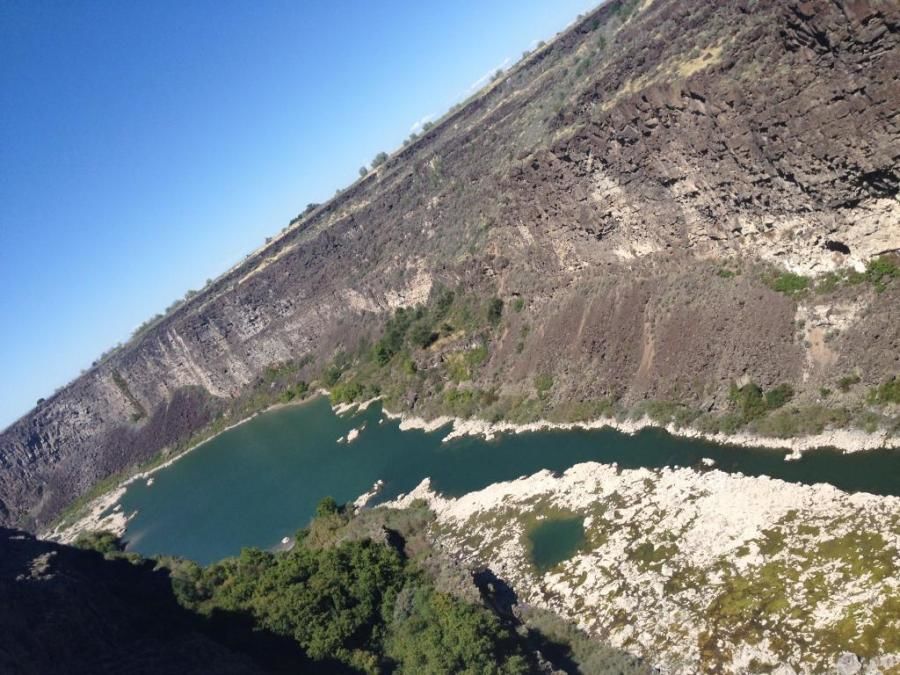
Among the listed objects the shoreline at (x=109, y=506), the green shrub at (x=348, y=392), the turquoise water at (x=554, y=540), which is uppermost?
the shoreline at (x=109, y=506)

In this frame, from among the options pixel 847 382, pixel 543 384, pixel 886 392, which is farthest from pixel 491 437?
pixel 886 392

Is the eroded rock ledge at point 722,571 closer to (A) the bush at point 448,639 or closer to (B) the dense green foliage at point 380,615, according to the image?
(B) the dense green foliage at point 380,615

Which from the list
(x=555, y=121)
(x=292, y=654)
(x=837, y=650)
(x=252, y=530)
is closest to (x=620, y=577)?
(x=837, y=650)

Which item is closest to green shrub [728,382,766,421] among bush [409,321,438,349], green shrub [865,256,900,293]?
green shrub [865,256,900,293]

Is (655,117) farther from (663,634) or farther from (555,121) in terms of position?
(663,634)

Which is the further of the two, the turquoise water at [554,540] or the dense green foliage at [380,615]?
the turquoise water at [554,540]

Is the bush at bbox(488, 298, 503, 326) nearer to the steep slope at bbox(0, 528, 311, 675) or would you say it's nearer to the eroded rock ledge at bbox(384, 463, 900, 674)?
the eroded rock ledge at bbox(384, 463, 900, 674)

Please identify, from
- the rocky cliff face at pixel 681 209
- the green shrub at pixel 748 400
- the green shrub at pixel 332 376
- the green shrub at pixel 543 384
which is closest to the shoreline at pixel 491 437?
the green shrub at pixel 748 400
